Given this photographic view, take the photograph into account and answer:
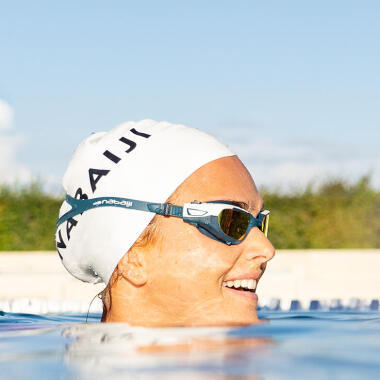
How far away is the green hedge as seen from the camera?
18062 millimetres

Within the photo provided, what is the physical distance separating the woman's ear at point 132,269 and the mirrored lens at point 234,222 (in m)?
0.52

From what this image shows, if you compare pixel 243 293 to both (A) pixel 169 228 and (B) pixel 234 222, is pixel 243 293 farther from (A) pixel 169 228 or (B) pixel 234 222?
(A) pixel 169 228

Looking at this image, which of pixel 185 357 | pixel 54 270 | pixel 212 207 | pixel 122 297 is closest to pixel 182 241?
pixel 212 207

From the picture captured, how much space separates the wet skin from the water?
0.12 metres

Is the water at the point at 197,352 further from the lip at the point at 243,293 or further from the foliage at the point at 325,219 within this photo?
the foliage at the point at 325,219

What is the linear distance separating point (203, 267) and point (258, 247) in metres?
0.34

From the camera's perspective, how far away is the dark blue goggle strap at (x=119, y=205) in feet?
13.2

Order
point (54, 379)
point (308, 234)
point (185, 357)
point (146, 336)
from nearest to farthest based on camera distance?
point (54, 379) → point (185, 357) → point (146, 336) → point (308, 234)

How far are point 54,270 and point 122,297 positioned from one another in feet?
33.8

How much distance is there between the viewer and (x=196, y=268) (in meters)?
3.88

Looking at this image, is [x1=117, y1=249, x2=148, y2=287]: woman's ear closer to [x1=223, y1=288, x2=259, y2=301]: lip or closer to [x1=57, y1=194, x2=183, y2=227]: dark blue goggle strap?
[x1=57, y1=194, x2=183, y2=227]: dark blue goggle strap

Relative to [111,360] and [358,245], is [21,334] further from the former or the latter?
[358,245]

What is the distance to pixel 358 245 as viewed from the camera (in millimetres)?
18453

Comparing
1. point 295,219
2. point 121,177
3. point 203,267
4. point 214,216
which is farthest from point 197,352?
point 295,219
